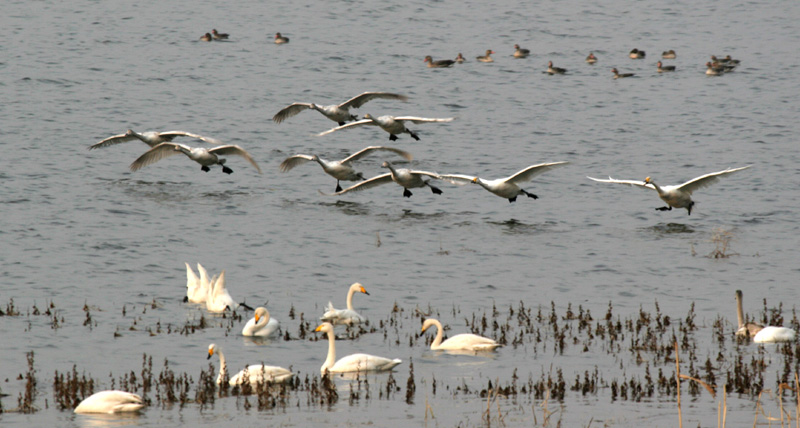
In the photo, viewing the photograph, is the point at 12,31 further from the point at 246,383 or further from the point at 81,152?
the point at 246,383

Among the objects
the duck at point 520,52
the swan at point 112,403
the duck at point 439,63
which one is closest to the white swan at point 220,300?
the swan at point 112,403

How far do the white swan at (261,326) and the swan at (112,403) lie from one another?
3.19 m

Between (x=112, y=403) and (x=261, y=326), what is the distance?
11.3ft

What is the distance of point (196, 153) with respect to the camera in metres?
26.3

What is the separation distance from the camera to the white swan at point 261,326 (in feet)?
41.5

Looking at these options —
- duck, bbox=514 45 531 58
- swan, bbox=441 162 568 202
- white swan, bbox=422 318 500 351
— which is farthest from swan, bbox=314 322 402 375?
duck, bbox=514 45 531 58

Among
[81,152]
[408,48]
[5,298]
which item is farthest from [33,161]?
[408,48]

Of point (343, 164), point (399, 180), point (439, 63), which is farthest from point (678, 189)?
point (439, 63)

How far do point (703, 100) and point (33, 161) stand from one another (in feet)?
78.6

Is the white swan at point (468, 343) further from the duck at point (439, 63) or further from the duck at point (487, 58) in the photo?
the duck at point (487, 58)

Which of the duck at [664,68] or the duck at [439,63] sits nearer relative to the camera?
the duck at [439,63]

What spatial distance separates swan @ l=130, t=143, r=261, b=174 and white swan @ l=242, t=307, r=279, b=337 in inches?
487

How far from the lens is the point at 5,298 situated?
1505 cm

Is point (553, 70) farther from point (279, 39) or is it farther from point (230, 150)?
point (230, 150)
